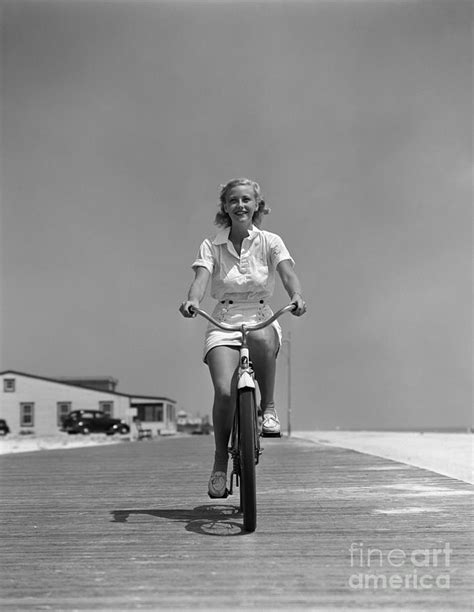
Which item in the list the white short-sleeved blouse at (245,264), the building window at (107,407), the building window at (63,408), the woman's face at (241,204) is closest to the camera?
the white short-sleeved blouse at (245,264)

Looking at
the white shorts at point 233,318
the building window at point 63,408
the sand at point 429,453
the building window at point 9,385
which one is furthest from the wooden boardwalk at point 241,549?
the building window at point 9,385

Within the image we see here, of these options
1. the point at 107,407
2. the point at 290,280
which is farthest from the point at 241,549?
the point at 107,407

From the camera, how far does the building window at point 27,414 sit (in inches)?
2227

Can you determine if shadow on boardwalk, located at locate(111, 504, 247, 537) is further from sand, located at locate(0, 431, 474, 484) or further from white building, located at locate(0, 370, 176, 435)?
white building, located at locate(0, 370, 176, 435)

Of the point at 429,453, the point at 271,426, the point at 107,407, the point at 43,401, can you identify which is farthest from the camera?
the point at 107,407

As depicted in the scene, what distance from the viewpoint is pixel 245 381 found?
14.3 feet

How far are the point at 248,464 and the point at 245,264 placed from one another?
4.44 ft

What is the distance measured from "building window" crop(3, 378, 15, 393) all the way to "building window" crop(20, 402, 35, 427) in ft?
4.70

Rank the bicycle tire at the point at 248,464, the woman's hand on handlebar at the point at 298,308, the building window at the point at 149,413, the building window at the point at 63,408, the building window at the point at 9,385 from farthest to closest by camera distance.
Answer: the building window at the point at 149,413 < the building window at the point at 9,385 < the building window at the point at 63,408 < the woman's hand on handlebar at the point at 298,308 < the bicycle tire at the point at 248,464

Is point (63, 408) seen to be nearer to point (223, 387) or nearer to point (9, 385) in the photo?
point (9, 385)

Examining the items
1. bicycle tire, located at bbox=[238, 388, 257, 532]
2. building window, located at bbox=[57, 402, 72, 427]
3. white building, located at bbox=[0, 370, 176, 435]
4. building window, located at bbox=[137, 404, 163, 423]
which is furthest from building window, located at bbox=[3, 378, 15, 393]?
bicycle tire, located at bbox=[238, 388, 257, 532]

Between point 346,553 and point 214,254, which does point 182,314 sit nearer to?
point 214,254

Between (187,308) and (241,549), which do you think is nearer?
(241,549)

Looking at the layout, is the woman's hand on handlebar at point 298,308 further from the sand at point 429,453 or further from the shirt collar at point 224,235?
the sand at point 429,453
